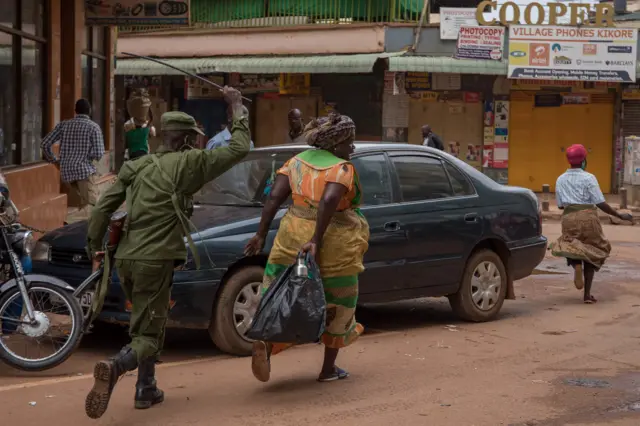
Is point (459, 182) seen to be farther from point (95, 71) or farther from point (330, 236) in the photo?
point (95, 71)

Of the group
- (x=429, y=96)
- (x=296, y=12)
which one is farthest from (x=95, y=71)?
(x=429, y=96)

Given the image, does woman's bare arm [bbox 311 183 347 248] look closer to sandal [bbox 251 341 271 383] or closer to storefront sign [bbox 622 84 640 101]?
sandal [bbox 251 341 271 383]

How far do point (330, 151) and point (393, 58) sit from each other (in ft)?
60.8

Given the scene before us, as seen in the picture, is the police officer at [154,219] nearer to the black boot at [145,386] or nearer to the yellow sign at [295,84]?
the black boot at [145,386]

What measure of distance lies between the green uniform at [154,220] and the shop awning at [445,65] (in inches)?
751

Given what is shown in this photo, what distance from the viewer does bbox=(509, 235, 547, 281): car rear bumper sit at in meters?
10.0

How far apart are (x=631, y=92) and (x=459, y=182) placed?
18895 millimetres

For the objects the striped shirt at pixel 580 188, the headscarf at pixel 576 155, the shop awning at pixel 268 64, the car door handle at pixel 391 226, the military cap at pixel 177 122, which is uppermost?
the shop awning at pixel 268 64

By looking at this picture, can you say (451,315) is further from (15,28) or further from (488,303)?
(15,28)

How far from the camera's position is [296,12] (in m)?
26.8

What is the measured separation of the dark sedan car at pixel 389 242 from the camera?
7.86m

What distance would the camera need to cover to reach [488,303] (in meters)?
9.80

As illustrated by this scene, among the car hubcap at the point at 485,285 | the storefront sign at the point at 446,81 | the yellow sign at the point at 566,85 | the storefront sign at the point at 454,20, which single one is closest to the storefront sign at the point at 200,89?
the storefront sign at the point at 446,81

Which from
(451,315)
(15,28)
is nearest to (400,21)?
(15,28)
